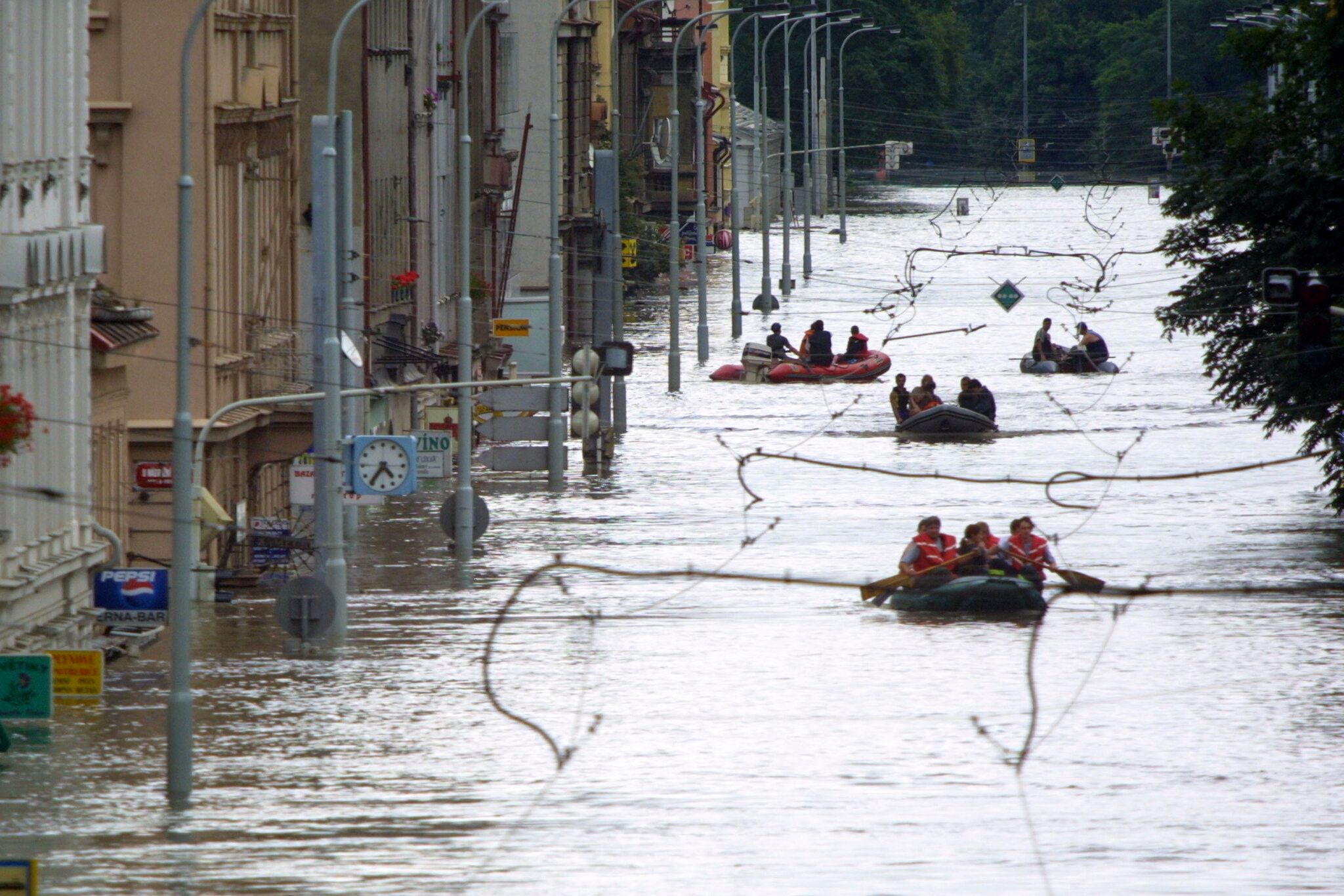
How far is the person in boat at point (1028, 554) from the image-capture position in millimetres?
35469

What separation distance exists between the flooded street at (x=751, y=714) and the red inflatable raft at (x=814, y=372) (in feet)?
52.9

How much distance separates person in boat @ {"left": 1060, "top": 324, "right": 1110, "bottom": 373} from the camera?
231 feet

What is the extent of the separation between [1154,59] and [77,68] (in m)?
137

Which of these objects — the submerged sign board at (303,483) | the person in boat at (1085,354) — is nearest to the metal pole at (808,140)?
the person in boat at (1085,354)

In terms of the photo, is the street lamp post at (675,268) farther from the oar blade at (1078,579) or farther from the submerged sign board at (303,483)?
the oar blade at (1078,579)

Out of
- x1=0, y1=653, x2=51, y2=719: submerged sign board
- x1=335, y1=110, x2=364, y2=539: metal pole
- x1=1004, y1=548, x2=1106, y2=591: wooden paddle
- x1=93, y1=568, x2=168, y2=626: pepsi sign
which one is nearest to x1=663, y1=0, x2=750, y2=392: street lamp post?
x1=335, y1=110, x2=364, y2=539: metal pole

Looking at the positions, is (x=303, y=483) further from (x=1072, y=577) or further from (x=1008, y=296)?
(x=1008, y=296)

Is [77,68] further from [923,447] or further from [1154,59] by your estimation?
[1154,59]

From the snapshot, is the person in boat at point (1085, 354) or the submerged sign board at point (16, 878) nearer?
the submerged sign board at point (16, 878)

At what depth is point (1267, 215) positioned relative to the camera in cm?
4103

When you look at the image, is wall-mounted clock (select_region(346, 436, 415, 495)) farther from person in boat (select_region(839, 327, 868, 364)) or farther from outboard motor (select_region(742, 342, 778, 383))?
person in boat (select_region(839, 327, 868, 364))

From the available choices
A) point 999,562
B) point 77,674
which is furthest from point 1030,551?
point 77,674

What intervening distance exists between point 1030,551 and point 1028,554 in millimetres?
111

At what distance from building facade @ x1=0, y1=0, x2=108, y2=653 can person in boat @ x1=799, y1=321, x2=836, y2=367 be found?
4140 centimetres
